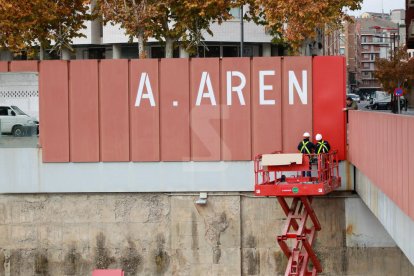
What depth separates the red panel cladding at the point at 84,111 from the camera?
85.6ft

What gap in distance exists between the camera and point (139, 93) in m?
26.0

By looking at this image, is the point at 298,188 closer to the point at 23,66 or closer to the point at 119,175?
the point at 119,175

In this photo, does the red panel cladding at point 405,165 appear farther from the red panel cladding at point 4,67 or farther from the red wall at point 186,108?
the red panel cladding at point 4,67

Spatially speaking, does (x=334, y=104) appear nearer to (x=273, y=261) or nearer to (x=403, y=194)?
(x=273, y=261)

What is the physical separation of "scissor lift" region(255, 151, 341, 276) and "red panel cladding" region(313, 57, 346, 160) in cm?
67

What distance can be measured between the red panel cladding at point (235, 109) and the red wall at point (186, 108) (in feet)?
0.09

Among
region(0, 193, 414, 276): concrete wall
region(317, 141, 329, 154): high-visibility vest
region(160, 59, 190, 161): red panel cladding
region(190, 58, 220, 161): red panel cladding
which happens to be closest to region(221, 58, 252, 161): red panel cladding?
region(190, 58, 220, 161): red panel cladding

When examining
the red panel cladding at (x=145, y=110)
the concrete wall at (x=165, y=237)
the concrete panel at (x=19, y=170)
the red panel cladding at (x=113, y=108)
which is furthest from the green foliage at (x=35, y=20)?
the concrete wall at (x=165, y=237)

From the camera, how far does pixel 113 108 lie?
85.5 feet

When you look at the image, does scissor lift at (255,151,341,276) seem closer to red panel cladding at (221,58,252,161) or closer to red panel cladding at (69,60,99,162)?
red panel cladding at (221,58,252,161)

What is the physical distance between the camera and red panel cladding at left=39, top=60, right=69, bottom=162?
86.0 ft

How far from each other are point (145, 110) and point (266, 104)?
3.39 meters

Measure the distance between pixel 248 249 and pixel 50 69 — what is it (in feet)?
24.7

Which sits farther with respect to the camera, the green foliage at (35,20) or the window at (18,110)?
the green foliage at (35,20)
